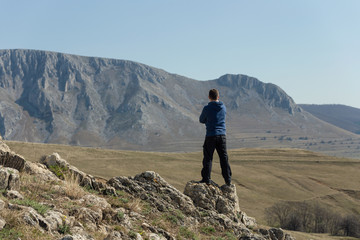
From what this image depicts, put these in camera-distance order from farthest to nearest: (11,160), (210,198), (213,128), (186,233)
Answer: (210,198) → (213,128) → (11,160) → (186,233)

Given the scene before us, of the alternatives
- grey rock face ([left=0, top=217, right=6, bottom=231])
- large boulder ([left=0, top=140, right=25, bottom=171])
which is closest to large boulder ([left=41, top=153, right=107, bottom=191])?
large boulder ([left=0, top=140, right=25, bottom=171])

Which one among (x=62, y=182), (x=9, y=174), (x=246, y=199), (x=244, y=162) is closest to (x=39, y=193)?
(x=9, y=174)

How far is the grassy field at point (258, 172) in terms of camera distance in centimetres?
9450

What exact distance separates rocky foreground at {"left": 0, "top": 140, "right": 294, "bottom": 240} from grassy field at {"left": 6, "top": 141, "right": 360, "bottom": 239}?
204ft

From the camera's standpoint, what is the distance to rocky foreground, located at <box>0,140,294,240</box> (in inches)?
290

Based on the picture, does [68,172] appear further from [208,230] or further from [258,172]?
[258,172]

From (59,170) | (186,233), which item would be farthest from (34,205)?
(59,170)

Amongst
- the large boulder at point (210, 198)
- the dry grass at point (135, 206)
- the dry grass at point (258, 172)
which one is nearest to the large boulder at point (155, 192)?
the large boulder at point (210, 198)

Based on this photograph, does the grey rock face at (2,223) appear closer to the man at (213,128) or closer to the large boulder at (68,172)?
the large boulder at (68,172)

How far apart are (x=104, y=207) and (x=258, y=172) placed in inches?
4840

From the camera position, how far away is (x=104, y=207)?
9.72 m

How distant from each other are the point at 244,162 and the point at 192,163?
82.0 feet

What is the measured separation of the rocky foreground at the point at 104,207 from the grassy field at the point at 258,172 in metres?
62.2

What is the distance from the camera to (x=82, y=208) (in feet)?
28.9
